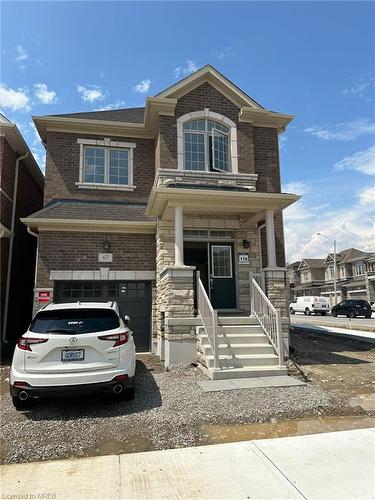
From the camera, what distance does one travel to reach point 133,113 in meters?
14.2

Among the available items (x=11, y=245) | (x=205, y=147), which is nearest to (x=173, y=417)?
(x=205, y=147)

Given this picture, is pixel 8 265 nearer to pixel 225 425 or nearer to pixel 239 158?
pixel 239 158

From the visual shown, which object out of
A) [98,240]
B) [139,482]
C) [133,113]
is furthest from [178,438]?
[133,113]

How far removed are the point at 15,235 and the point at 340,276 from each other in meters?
55.0

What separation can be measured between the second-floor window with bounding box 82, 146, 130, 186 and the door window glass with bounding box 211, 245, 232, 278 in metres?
4.09

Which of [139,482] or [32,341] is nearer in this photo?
[139,482]

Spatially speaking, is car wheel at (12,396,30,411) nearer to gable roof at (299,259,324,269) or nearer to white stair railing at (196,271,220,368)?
white stair railing at (196,271,220,368)

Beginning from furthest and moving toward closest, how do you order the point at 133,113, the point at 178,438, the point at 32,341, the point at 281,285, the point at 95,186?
the point at 133,113 < the point at 95,186 < the point at 281,285 < the point at 32,341 < the point at 178,438

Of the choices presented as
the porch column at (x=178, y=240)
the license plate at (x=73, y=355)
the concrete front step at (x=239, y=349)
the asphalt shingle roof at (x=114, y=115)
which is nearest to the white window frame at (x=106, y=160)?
the asphalt shingle roof at (x=114, y=115)

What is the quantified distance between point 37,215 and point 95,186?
235 centimetres

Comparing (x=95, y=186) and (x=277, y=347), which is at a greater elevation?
(x=95, y=186)

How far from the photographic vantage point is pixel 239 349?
8.25 meters

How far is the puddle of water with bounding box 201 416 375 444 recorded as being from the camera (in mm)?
4754

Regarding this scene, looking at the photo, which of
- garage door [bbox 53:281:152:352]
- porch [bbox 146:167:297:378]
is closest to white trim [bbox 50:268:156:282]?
garage door [bbox 53:281:152:352]
